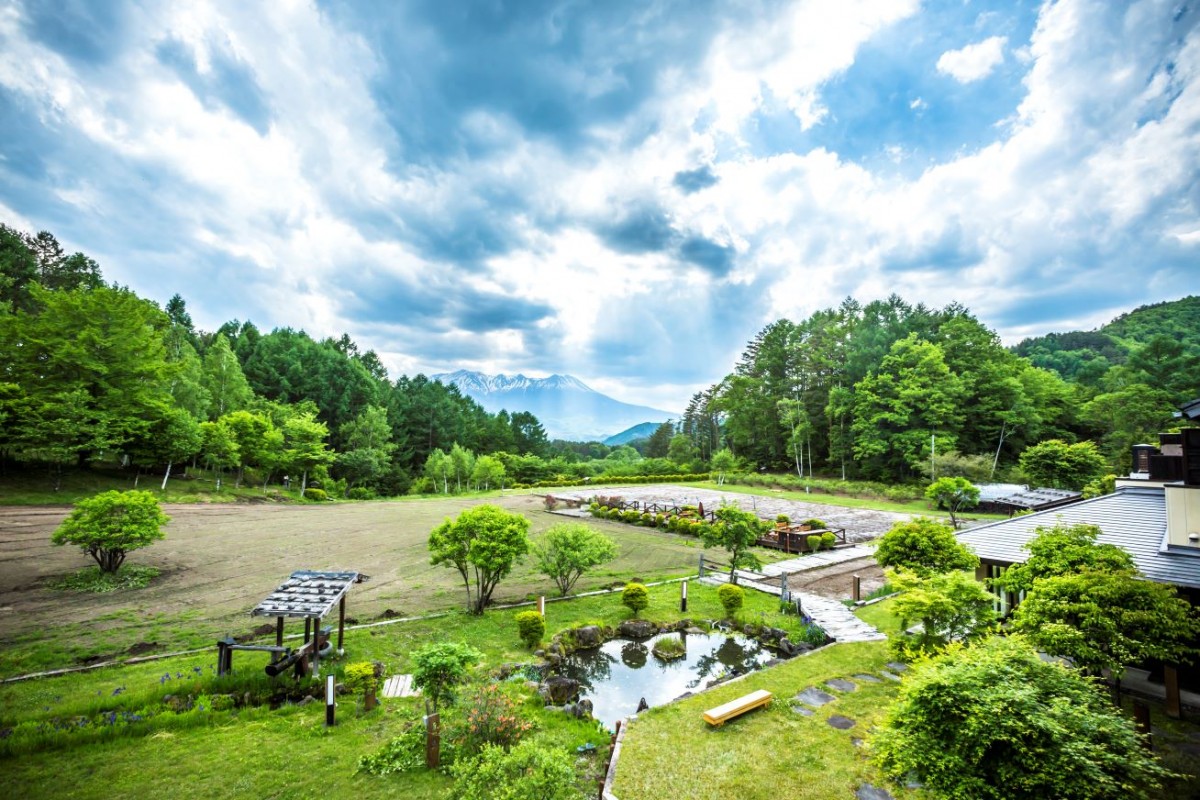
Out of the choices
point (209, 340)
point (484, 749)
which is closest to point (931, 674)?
point (484, 749)

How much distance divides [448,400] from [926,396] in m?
57.9

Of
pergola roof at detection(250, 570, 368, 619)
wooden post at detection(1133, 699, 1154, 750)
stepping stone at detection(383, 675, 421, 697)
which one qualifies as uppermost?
pergola roof at detection(250, 570, 368, 619)

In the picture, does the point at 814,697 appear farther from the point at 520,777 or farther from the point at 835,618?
the point at 520,777

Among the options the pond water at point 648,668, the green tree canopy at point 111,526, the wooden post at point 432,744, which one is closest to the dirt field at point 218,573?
the green tree canopy at point 111,526

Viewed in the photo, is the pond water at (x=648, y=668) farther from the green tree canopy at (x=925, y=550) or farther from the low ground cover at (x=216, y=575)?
the green tree canopy at (x=925, y=550)

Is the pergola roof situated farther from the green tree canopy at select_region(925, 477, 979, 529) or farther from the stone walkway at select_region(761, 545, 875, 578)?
the green tree canopy at select_region(925, 477, 979, 529)

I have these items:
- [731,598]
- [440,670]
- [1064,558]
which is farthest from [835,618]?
[440,670]

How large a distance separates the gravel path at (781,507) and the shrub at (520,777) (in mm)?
16751

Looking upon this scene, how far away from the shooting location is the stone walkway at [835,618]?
11031 millimetres

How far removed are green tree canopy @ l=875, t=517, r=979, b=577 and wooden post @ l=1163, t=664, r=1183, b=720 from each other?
3.04 meters

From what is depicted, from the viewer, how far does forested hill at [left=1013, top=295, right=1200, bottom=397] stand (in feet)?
116

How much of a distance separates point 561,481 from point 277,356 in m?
34.9

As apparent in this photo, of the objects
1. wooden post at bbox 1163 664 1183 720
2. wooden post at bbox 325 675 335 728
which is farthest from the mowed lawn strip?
wooden post at bbox 325 675 335 728

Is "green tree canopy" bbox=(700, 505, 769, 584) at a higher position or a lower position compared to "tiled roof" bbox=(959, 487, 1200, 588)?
lower
